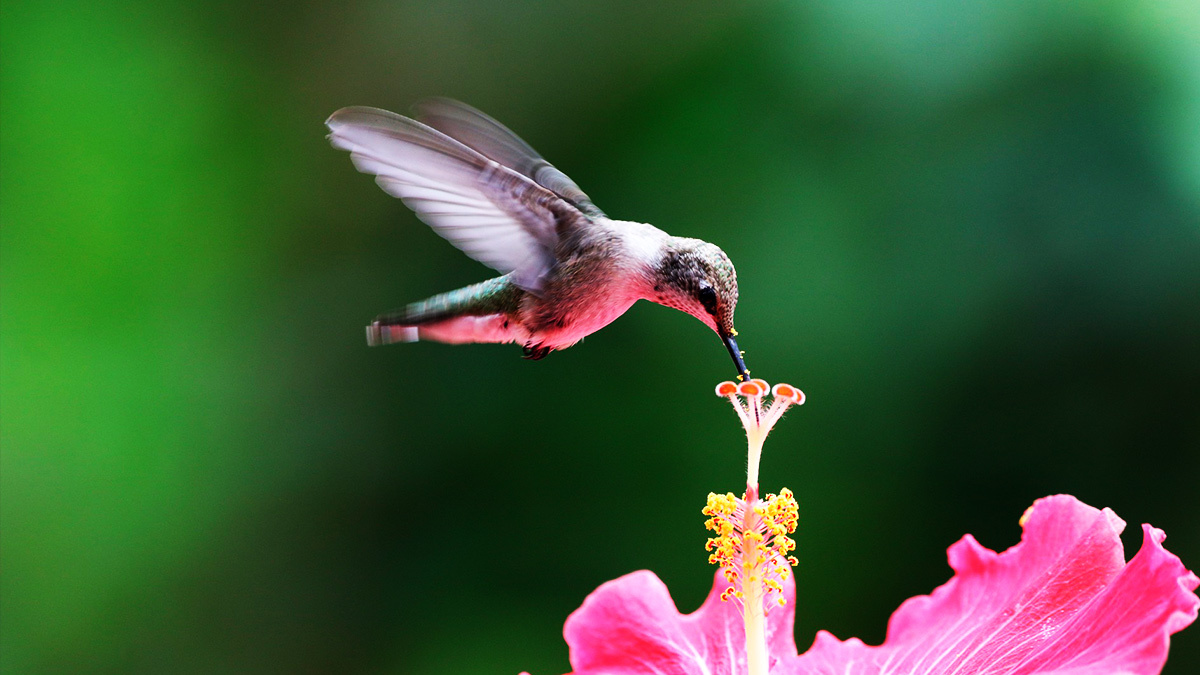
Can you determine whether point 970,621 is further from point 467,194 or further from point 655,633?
point 467,194

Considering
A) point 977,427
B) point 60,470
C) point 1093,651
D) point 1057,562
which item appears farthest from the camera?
point 60,470

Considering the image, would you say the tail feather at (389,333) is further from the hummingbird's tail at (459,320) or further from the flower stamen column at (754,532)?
the flower stamen column at (754,532)

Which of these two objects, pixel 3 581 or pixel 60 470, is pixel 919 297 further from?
pixel 3 581

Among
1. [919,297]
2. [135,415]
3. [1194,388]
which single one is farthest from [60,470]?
[1194,388]

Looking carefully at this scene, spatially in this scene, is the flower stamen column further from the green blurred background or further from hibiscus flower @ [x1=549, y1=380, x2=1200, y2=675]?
the green blurred background

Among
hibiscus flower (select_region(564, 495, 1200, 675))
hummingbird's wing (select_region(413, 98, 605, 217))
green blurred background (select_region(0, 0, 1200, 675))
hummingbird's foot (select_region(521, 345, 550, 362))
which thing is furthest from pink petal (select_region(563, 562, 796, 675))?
green blurred background (select_region(0, 0, 1200, 675))
